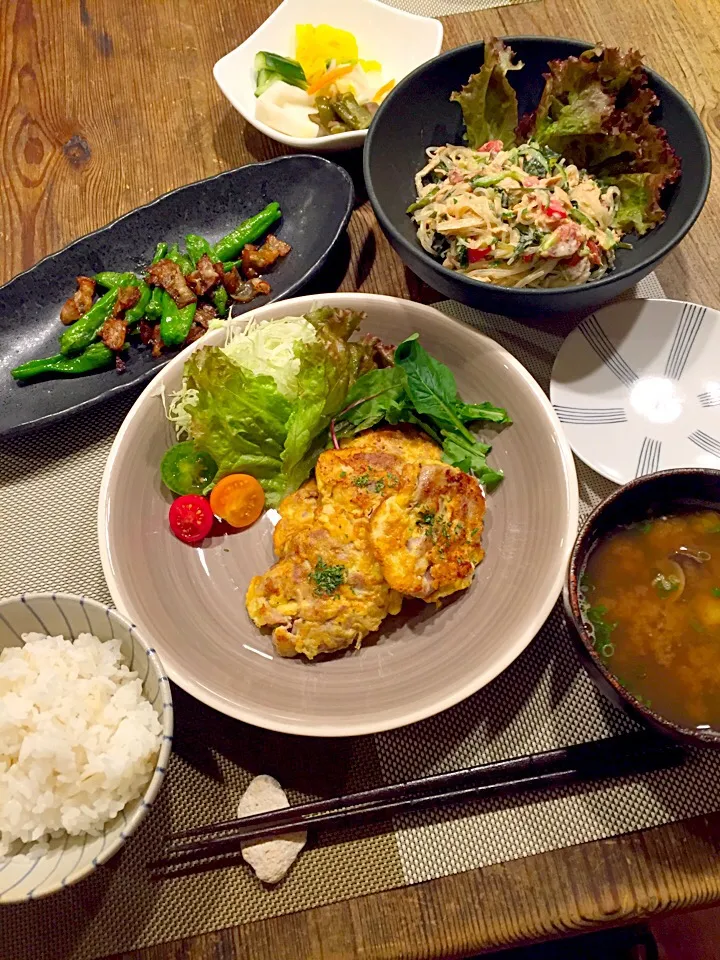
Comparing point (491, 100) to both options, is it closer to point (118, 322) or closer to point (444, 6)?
point (444, 6)

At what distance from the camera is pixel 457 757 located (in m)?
1.92

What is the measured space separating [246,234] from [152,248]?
0.41 meters

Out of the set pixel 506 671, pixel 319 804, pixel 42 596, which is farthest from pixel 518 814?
pixel 42 596

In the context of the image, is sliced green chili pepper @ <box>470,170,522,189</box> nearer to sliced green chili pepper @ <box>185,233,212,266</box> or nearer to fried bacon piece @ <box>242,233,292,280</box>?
fried bacon piece @ <box>242,233,292,280</box>

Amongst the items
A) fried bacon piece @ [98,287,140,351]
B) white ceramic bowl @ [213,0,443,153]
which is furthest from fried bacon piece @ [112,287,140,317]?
white ceramic bowl @ [213,0,443,153]

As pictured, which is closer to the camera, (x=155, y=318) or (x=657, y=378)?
(x=657, y=378)

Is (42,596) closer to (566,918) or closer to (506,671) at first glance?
(506,671)

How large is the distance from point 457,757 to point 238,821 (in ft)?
2.04

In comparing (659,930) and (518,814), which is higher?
(518,814)

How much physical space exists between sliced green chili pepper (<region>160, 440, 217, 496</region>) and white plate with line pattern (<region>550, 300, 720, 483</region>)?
1.19 metres

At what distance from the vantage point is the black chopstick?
1.79 m

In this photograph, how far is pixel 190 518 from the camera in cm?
217

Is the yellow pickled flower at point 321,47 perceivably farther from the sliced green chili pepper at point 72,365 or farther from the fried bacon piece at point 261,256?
the sliced green chili pepper at point 72,365

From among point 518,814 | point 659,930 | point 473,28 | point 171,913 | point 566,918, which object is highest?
point 473,28
